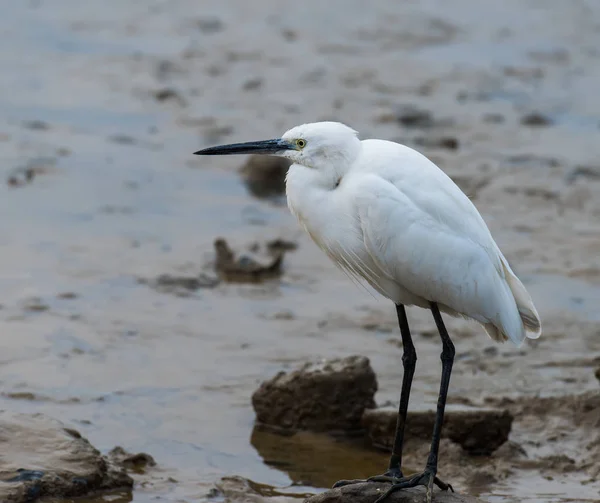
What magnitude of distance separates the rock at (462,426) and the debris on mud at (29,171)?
4.63 metres

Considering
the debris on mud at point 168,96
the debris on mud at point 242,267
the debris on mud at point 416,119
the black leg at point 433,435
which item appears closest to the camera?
the black leg at point 433,435

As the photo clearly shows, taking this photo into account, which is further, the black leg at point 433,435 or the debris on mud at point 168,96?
the debris on mud at point 168,96

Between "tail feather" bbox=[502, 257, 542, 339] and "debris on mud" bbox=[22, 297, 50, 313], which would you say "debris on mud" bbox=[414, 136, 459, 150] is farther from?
"tail feather" bbox=[502, 257, 542, 339]

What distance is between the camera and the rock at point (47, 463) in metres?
5.21

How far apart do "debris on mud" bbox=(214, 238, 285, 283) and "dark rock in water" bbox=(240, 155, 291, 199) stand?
1544 millimetres

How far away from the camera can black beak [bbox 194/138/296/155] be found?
5.04 metres

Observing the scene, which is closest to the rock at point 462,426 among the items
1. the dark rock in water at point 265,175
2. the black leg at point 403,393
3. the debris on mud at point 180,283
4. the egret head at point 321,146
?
the black leg at point 403,393

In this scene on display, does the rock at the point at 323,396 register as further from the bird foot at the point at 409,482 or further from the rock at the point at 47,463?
the bird foot at the point at 409,482

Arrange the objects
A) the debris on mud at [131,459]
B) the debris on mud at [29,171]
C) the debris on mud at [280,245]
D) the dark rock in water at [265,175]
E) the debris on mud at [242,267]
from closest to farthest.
Answer: the debris on mud at [131,459] < the debris on mud at [242,267] < the debris on mud at [280,245] < the debris on mud at [29,171] < the dark rock in water at [265,175]

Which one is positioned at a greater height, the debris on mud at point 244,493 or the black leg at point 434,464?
the black leg at point 434,464

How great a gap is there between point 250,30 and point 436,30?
7.26 feet

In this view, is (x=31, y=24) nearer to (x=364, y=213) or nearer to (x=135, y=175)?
(x=135, y=175)

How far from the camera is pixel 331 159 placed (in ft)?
16.2

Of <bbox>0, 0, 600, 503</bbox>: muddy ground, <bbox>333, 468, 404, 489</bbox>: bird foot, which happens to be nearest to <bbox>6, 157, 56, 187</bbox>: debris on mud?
<bbox>0, 0, 600, 503</bbox>: muddy ground
